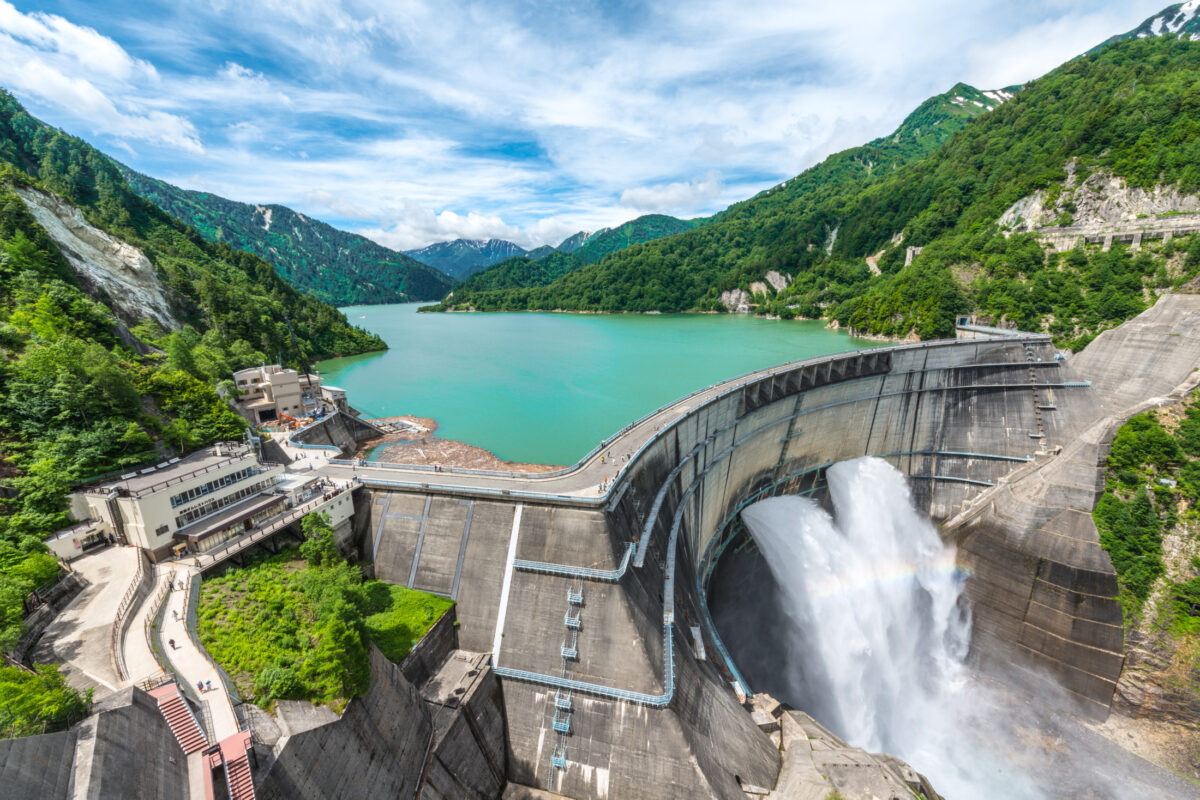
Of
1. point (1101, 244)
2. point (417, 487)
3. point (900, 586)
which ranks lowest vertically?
point (900, 586)

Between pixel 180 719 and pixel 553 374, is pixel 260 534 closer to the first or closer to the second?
pixel 180 719

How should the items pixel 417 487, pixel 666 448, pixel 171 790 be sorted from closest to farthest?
pixel 171 790, pixel 417 487, pixel 666 448

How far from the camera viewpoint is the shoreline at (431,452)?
35.4 metres

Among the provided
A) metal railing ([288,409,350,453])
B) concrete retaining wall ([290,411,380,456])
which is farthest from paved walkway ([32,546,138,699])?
concrete retaining wall ([290,411,380,456])

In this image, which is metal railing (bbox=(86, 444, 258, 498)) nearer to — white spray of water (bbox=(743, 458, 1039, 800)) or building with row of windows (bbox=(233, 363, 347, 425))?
building with row of windows (bbox=(233, 363, 347, 425))

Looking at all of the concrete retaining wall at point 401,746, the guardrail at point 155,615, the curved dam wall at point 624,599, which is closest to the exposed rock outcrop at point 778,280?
the curved dam wall at point 624,599

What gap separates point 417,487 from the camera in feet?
60.2

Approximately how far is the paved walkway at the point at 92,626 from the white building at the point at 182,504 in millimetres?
800

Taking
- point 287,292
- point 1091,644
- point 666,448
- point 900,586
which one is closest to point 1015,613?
point 1091,644

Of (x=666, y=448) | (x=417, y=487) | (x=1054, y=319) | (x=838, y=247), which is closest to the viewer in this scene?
(x=417, y=487)

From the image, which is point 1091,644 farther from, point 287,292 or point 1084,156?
point 287,292

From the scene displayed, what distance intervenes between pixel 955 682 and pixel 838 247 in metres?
123

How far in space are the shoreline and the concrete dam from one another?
13.8 m

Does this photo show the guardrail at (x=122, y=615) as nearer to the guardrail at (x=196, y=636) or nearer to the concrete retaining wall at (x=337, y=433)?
the guardrail at (x=196, y=636)
